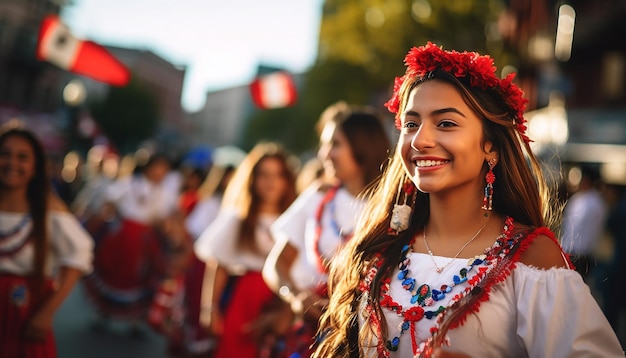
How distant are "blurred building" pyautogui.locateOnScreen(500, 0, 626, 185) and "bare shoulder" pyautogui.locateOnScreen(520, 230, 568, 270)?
49.6 feet

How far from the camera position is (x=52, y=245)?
4.28 m

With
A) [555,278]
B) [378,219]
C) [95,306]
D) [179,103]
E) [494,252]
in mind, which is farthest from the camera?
[179,103]

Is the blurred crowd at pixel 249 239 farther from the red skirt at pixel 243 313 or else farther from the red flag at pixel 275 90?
the red flag at pixel 275 90

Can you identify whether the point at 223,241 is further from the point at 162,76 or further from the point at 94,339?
the point at 162,76

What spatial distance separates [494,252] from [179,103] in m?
90.9

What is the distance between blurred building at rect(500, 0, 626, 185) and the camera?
766 inches

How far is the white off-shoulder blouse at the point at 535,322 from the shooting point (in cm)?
208

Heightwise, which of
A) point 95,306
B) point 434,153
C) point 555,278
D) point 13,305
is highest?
point 434,153

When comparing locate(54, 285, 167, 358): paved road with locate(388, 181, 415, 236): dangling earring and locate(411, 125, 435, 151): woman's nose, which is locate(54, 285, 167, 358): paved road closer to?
locate(388, 181, 415, 236): dangling earring

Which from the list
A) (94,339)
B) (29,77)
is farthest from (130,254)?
(29,77)

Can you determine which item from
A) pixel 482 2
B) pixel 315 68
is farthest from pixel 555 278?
pixel 315 68

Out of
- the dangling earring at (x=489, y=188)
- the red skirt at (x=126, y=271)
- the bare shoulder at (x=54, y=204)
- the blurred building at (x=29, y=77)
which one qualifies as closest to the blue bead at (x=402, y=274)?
the dangling earring at (x=489, y=188)

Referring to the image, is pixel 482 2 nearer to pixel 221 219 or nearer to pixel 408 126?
pixel 221 219

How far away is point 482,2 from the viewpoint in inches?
921
